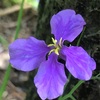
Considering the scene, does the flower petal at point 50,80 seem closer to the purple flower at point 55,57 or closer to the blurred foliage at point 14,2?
the purple flower at point 55,57

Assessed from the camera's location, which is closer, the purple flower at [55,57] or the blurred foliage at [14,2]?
the purple flower at [55,57]

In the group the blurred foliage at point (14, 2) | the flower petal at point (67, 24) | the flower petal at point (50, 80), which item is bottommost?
the blurred foliage at point (14, 2)

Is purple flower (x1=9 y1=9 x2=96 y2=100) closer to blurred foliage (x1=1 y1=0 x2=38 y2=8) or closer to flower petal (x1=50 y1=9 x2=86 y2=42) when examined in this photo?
flower petal (x1=50 y1=9 x2=86 y2=42)

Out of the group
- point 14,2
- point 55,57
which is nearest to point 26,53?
point 55,57

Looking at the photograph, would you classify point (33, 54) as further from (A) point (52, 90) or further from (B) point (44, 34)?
(B) point (44, 34)

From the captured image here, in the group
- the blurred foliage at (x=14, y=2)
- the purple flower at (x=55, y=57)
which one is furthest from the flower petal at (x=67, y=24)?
the blurred foliage at (x=14, y=2)

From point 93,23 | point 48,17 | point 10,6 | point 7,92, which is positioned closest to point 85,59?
point 93,23

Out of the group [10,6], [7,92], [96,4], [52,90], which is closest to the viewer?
[52,90]

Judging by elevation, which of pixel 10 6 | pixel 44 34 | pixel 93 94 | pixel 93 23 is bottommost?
pixel 10 6
